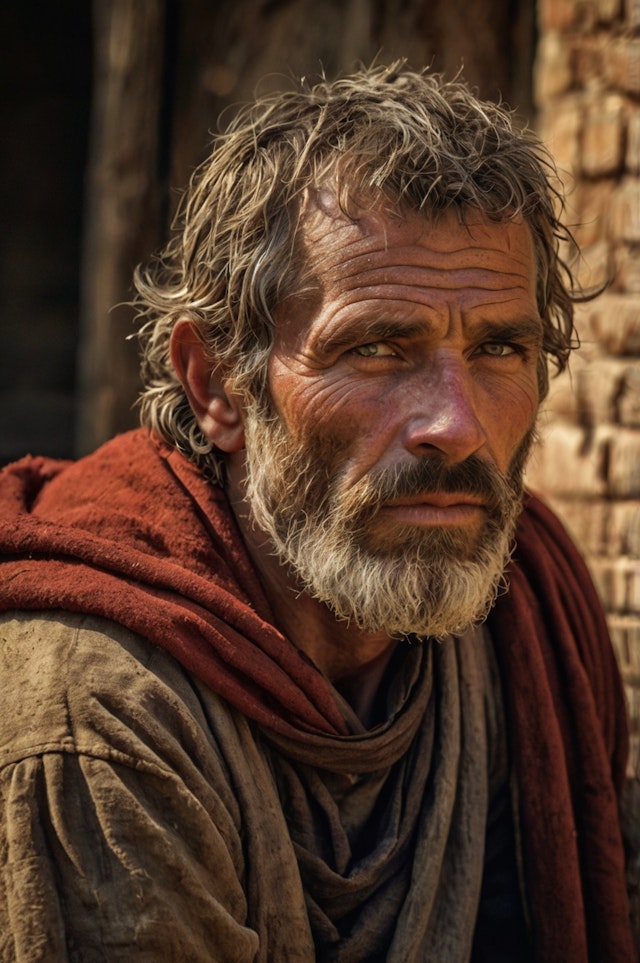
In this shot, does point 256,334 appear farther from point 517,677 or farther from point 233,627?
point 517,677

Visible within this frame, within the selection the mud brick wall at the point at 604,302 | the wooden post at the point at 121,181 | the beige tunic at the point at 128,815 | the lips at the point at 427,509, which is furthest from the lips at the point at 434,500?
the wooden post at the point at 121,181

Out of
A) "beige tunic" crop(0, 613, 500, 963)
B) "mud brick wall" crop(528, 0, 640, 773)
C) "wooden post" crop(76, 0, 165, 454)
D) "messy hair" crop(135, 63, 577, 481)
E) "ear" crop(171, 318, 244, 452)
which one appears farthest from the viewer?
"wooden post" crop(76, 0, 165, 454)

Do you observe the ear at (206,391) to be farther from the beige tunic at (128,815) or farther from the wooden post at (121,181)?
the wooden post at (121,181)

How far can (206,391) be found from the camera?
230cm

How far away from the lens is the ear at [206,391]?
88.8 inches

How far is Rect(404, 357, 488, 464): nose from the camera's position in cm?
194

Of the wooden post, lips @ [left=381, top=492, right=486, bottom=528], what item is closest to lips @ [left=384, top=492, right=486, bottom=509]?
lips @ [left=381, top=492, right=486, bottom=528]

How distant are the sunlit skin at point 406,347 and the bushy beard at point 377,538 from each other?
2cm

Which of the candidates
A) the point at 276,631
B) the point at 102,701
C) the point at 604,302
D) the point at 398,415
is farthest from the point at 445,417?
the point at 604,302

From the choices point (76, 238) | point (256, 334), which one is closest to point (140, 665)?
point (256, 334)

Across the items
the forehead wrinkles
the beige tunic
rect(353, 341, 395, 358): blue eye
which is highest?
the forehead wrinkles

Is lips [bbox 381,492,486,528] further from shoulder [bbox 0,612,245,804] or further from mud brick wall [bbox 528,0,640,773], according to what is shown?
mud brick wall [bbox 528,0,640,773]

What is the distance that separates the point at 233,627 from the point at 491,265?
0.81 m

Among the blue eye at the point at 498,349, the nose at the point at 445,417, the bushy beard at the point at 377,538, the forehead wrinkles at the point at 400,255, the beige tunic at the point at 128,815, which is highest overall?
the forehead wrinkles at the point at 400,255
